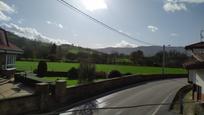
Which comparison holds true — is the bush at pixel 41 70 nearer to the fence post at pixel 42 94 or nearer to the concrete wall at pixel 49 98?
the concrete wall at pixel 49 98

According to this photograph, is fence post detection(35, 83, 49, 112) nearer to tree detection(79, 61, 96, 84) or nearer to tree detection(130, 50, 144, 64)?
tree detection(79, 61, 96, 84)

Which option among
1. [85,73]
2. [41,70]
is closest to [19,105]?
[85,73]

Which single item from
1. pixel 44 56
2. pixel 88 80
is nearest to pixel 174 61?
pixel 44 56

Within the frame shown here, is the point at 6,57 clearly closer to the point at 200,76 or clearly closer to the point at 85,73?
the point at 85,73

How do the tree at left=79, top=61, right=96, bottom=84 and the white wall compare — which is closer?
the white wall

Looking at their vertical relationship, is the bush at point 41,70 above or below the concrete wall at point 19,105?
above

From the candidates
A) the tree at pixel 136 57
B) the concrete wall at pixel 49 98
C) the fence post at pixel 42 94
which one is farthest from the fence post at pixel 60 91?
the tree at pixel 136 57

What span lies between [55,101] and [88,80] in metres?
9.20

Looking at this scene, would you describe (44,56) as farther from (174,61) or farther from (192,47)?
(192,47)

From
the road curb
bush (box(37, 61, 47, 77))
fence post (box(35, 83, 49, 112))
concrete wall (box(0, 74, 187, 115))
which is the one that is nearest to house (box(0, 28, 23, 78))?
bush (box(37, 61, 47, 77))

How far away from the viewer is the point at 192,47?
19.7 m

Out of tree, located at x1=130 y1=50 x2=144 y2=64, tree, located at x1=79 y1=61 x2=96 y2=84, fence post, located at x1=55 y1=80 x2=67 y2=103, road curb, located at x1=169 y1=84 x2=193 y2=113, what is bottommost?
road curb, located at x1=169 y1=84 x2=193 y2=113

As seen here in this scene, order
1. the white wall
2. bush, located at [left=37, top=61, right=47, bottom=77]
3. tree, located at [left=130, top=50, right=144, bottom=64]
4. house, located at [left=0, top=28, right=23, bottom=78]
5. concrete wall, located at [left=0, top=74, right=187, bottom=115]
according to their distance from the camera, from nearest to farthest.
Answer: the white wall → concrete wall, located at [left=0, top=74, right=187, bottom=115] → house, located at [left=0, top=28, right=23, bottom=78] → bush, located at [left=37, top=61, right=47, bottom=77] → tree, located at [left=130, top=50, right=144, bottom=64]

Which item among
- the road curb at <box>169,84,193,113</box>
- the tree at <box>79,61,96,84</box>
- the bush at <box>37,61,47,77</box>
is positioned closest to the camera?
the road curb at <box>169,84,193,113</box>
